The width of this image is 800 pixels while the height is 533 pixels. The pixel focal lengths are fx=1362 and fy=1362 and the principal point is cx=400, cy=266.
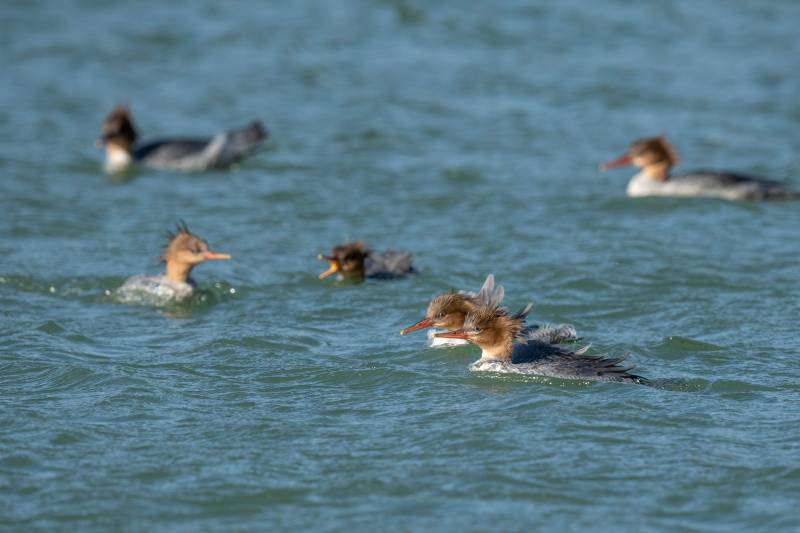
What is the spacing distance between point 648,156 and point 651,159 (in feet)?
0.15

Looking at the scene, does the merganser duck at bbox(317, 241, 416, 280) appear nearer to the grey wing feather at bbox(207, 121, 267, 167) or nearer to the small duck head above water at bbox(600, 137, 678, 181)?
the small duck head above water at bbox(600, 137, 678, 181)

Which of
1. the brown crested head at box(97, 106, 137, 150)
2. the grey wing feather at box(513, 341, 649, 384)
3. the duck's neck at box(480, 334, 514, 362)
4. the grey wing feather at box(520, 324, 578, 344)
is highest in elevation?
the brown crested head at box(97, 106, 137, 150)

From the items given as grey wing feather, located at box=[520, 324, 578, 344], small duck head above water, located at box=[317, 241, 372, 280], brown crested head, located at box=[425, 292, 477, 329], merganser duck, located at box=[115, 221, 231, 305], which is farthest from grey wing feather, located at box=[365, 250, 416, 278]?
grey wing feather, located at box=[520, 324, 578, 344]

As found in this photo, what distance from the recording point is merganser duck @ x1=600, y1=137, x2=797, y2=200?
555 inches

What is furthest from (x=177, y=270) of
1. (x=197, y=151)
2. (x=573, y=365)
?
(x=197, y=151)

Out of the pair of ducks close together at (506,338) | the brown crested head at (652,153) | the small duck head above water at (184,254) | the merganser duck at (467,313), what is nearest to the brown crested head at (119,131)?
the small duck head above water at (184,254)

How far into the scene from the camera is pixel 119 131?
15984 mm

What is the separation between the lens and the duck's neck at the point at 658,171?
1463cm

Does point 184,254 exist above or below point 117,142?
below

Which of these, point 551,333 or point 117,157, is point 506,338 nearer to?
point 551,333

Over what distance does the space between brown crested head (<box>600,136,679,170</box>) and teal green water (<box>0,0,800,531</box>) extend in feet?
1.51

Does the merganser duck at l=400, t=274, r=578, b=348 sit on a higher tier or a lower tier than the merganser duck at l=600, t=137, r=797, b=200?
lower

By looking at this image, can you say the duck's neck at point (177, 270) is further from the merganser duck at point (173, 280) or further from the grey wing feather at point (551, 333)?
the grey wing feather at point (551, 333)

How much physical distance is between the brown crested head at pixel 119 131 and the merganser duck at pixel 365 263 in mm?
5327
